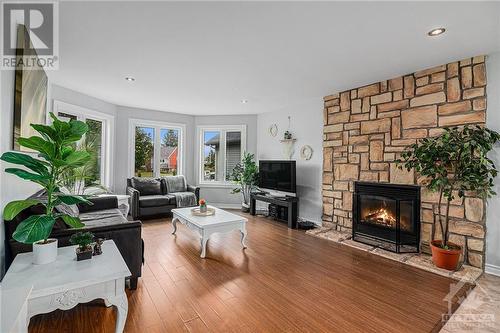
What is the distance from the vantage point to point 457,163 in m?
2.77

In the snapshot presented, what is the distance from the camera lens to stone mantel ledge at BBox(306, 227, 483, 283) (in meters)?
2.68

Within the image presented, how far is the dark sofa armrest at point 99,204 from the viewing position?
360 cm

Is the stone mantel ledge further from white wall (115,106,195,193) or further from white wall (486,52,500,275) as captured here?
white wall (115,106,195,193)

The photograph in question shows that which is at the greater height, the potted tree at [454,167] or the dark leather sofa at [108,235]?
the potted tree at [454,167]

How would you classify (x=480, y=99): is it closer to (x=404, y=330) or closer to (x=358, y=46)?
(x=358, y=46)

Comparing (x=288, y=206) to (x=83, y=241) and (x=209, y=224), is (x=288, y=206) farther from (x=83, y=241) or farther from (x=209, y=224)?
Answer: (x=83, y=241)

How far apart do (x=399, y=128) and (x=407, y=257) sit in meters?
1.82

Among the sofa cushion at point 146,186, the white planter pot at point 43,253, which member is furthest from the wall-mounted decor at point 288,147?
the white planter pot at point 43,253

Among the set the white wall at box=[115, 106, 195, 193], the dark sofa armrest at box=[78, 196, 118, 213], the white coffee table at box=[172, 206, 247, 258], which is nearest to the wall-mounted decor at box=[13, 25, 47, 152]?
the dark sofa armrest at box=[78, 196, 118, 213]

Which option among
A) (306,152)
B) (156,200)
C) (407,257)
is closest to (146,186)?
(156,200)

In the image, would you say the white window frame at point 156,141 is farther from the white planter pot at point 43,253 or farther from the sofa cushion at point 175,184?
the white planter pot at point 43,253

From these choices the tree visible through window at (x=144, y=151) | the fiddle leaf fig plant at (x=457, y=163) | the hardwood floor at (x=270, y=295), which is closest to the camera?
the hardwood floor at (x=270, y=295)

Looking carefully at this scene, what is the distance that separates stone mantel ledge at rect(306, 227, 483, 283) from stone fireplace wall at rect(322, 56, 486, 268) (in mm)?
155

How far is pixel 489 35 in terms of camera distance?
2.37 metres
